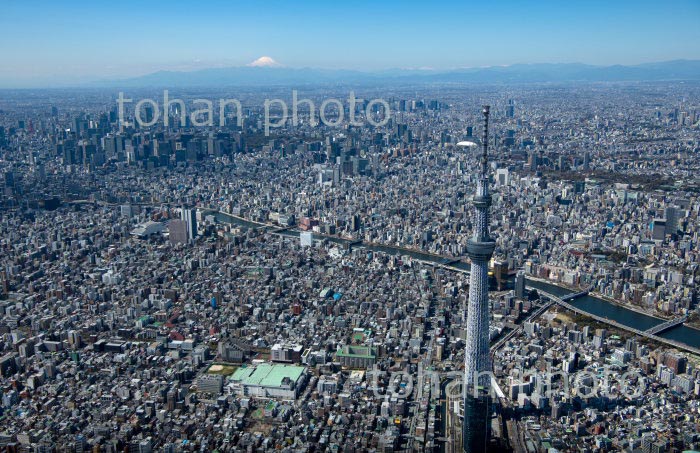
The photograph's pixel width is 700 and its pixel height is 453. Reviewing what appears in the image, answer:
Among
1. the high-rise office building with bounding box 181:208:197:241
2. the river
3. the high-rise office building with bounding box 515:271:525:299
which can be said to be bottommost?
A: the river

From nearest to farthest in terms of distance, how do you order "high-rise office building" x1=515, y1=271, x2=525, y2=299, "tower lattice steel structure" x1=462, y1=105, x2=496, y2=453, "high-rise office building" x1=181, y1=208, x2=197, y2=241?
"tower lattice steel structure" x1=462, y1=105, x2=496, y2=453
"high-rise office building" x1=515, y1=271, x2=525, y2=299
"high-rise office building" x1=181, y1=208, x2=197, y2=241

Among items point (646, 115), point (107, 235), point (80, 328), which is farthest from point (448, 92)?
point (80, 328)

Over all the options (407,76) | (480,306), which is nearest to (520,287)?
(480,306)

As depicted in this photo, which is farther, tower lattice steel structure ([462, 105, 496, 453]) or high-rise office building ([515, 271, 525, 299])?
high-rise office building ([515, 271, 525, 299])

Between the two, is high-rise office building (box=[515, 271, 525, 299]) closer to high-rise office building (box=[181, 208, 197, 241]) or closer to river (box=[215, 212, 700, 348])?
river (box=[215, 212, 700, 348])

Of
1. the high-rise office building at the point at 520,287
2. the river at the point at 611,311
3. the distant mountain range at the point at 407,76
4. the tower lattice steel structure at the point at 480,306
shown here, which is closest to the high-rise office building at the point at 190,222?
the river at the point at 611,311

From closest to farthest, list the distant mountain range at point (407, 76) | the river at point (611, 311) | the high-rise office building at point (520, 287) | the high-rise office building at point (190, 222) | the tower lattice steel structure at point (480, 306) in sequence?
the tower lattice steel structure at point (480, 306)
the river at point (611, 311)
the high-rise office building at point (520, 287)
the high-rise office building at point (190, 222)
the distant mountain range at point (407, 76)

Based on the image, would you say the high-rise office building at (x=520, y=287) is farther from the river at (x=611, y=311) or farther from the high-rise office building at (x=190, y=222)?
the high-rise office building at (x=190, y=222)

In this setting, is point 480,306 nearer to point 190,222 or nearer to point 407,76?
point 190,222

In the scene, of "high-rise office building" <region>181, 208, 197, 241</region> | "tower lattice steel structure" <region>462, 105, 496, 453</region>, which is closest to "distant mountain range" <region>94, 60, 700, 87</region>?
"high-rise office building" <region>181, 208, 197, 241</region>
